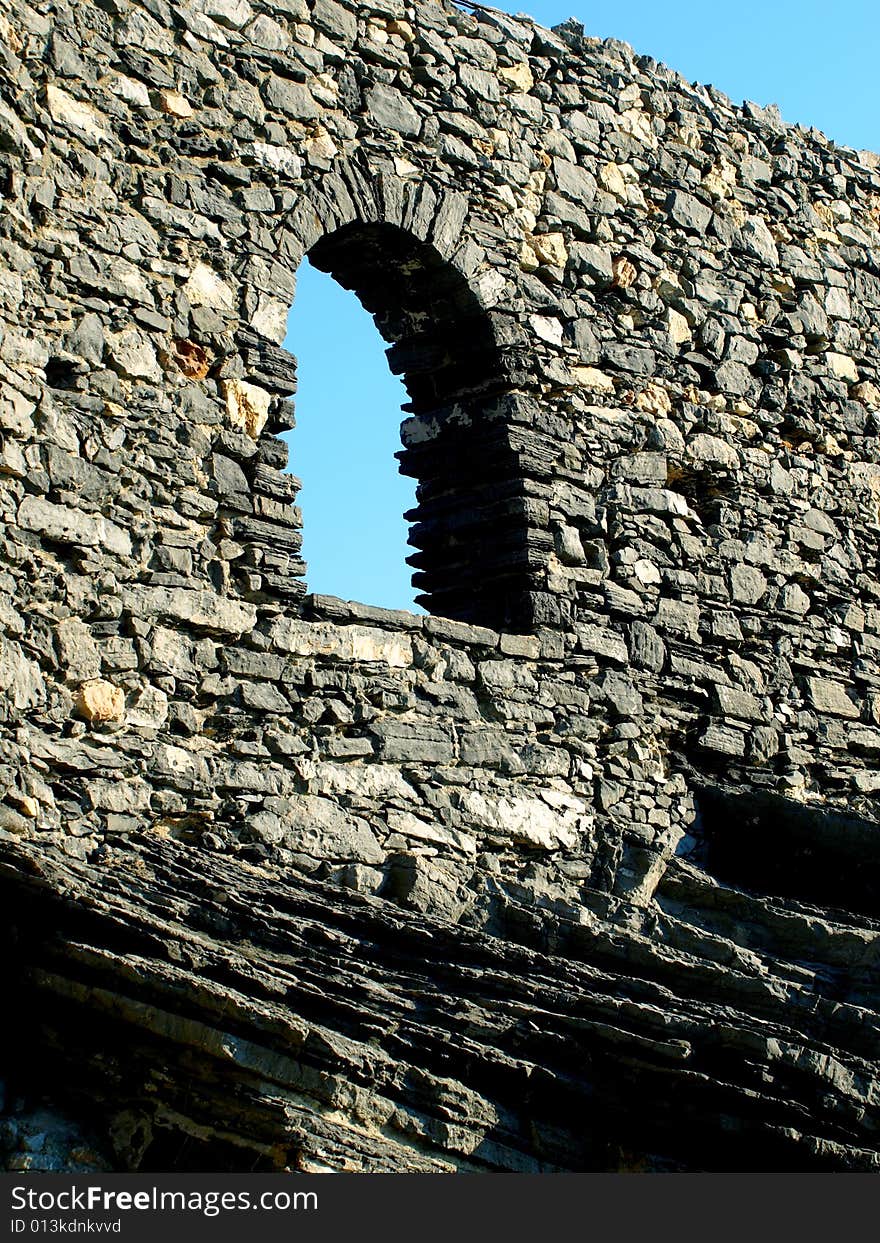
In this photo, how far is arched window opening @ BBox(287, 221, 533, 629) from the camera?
22.7 feet

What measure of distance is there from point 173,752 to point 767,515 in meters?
3.72

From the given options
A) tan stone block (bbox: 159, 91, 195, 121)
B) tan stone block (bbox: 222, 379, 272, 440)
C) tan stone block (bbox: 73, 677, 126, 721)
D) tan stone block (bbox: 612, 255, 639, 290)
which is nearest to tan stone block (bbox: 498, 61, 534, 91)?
tan stone block (bbox: 612, 255, 639, 290)

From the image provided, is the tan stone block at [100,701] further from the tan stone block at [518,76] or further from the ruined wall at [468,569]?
the tan stone block at [518,76]

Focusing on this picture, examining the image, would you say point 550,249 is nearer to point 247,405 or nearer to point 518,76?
point 518,76

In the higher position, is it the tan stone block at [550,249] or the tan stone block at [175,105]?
the tan stone block at [550,249]

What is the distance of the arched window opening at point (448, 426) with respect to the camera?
6918 mm

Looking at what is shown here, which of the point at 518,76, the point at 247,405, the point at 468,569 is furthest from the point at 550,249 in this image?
the point at 247,405

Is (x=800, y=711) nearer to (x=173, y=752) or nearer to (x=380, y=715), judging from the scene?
(x=380, y=715)

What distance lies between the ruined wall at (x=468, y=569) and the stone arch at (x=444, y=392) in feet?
0.07

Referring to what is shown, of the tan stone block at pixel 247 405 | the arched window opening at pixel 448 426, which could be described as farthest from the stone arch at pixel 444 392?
the tan stone block at pixel 247 405

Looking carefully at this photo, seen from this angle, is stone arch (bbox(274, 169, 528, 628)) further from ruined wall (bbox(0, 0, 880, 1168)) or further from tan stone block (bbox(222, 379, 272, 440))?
tan stone block (bbox(222, 379, 272, 440))

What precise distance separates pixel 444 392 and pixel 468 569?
0.87m

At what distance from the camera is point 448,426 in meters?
7.21

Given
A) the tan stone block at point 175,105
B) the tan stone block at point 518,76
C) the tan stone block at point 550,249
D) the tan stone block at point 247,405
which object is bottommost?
the tan stone block at point 247,405
